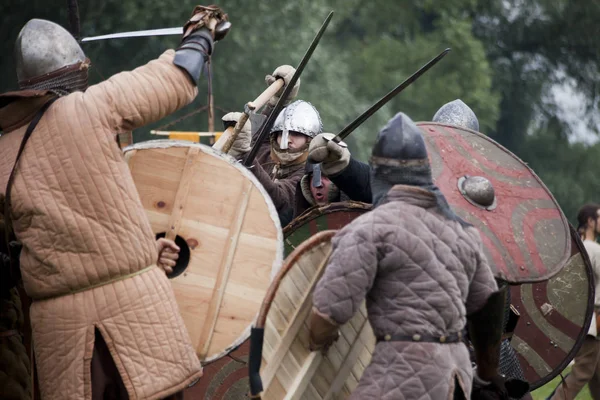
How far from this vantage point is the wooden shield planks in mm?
4805

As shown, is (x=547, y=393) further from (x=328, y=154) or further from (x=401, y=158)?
(x=401, y=158)

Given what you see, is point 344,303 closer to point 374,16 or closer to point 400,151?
point 400,151

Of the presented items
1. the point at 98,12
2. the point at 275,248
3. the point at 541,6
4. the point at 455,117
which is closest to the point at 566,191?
the point at 541,6

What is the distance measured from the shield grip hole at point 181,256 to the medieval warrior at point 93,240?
1.10 feet

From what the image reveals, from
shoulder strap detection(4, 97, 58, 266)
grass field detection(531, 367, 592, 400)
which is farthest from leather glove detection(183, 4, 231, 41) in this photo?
grass field detection(531, 367, 592, 400)

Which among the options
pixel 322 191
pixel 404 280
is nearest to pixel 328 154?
pixel 322 191

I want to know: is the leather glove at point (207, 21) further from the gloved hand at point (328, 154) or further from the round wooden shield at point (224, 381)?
the round wooden shield at point (224, 381)

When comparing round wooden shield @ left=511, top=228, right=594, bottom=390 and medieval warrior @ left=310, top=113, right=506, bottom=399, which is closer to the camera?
medieval warrior @ left=310, top=113, right=506, bottom=399

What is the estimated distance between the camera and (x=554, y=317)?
684cm

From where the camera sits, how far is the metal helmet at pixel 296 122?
7.38 meters

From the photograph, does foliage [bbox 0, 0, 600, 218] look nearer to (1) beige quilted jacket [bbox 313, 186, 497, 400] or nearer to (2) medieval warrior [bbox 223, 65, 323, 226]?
(2) medieval warrior [bbox 223, 65, 323, 226]

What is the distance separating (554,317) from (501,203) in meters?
1.34

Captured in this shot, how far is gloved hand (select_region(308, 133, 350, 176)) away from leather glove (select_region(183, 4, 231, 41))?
102 cm

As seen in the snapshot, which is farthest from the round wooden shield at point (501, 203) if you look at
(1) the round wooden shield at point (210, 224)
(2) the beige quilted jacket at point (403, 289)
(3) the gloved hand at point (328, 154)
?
(1) the round wooden shield at point (210, 224)
